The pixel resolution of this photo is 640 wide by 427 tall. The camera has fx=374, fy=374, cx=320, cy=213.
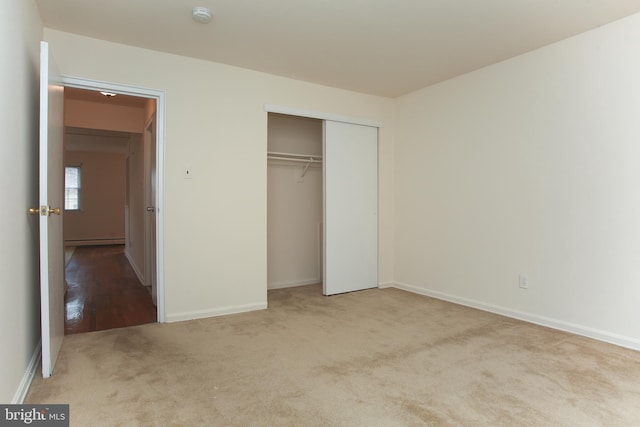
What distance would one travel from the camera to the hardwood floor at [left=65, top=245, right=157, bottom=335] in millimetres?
3457

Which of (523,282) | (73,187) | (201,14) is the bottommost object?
(523,282)

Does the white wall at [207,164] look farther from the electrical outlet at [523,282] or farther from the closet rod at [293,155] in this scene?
the electrical outlet at [523,282]

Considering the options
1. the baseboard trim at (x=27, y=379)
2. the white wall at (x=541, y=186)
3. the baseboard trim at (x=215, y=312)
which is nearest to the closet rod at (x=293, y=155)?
the white wall at (x=541, y=186)

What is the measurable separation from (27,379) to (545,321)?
381cm

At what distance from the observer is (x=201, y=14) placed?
8.72ft

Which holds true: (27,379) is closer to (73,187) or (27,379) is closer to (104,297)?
(104,297)

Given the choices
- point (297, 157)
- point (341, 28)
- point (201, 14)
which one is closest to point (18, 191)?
point (201, 14)

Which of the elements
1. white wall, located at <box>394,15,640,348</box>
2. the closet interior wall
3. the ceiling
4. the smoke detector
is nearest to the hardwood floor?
the closet interior wall

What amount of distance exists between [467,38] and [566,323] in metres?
2.52

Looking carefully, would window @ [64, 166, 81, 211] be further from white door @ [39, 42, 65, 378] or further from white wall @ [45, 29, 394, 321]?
white door @ [39, 42, 65, 378]

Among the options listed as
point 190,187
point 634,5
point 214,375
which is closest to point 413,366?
point 214,375

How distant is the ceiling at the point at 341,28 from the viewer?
2.59m

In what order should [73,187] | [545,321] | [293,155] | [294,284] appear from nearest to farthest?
1. [545,321]
2. [293,155]
3. [294,284]
4. [73,187]

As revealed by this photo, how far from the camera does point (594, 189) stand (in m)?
2.99
